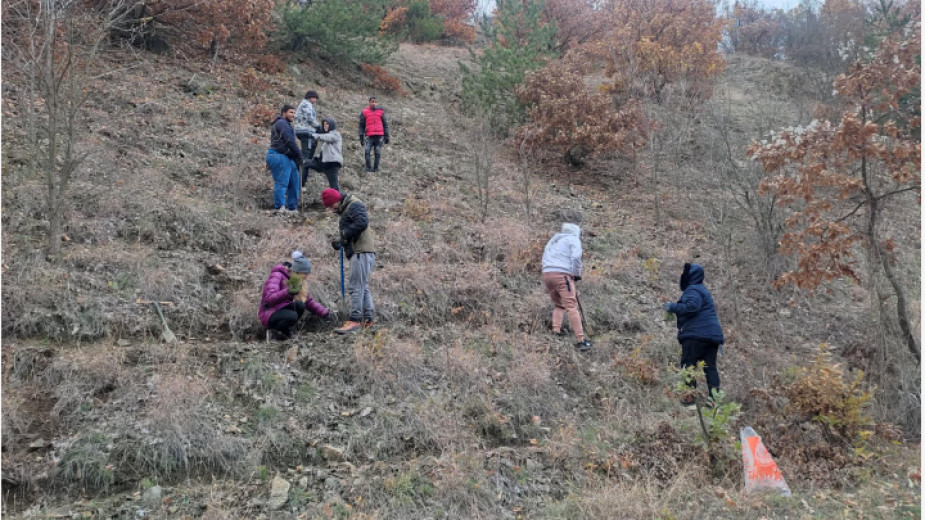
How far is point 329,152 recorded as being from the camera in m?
9.35

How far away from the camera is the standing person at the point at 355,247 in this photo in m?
6.54

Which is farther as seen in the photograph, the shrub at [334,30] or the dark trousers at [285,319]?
the shrub at [334,30]

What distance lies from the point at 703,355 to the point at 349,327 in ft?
12.0

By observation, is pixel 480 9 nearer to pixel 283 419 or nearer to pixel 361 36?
pixel 361 36

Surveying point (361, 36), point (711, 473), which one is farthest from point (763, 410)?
point (361, 36)

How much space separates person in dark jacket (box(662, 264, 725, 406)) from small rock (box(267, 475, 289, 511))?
12.3 feet

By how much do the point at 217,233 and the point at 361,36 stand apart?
1114 cm

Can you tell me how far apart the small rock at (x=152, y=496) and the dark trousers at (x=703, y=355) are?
188 inches

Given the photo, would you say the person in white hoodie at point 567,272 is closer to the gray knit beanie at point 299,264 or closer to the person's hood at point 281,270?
the gray knit beanie at point 299,264

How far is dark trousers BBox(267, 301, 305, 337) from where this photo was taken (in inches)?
246

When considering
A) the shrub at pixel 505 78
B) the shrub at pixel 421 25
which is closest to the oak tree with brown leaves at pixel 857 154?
the shrub at pixel 505 78

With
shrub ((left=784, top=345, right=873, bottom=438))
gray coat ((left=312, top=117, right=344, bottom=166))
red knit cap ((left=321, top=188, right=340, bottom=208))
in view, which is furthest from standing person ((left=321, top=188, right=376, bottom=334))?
shrub ((left=784, top=345, right=873, bottom=438))

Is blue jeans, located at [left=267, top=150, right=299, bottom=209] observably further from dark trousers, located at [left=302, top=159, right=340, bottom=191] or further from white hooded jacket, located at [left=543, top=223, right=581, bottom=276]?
white hooded jacket, located at [left=543, top=223, right=581, bottom=276]

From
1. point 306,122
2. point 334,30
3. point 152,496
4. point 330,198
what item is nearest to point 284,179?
point 306,122
